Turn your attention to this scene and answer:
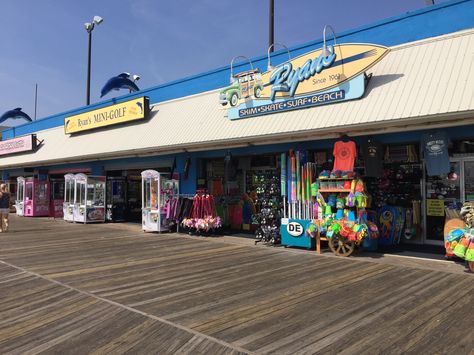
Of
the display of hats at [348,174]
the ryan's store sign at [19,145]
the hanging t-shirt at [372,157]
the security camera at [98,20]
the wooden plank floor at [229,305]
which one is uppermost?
the security camera at [98,20]

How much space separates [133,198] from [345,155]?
1176cm

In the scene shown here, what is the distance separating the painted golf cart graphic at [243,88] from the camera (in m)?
10.8

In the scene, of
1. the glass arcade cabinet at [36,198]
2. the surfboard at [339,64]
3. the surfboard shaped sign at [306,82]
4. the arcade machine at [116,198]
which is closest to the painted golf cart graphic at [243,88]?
the surfboard shaped sign at [306,82]

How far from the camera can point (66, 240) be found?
11.5m

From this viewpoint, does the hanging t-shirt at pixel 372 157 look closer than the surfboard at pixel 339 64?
No

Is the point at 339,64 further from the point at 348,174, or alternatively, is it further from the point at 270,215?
the point at 270,215

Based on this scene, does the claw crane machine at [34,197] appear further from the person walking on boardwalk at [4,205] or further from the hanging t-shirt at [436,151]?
the hanging t-shirt at [436,151]

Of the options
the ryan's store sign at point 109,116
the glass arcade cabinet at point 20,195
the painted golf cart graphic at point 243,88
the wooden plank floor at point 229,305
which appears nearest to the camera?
the wooden plank floor at point 229,305

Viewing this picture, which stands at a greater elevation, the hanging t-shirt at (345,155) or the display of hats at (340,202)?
the hanging t-shirt at (345,155)

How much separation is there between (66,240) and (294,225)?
6767mm

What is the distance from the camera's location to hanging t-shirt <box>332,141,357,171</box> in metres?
8.55

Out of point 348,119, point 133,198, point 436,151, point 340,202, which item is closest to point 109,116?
point 133,198

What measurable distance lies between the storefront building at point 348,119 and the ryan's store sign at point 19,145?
9.29m

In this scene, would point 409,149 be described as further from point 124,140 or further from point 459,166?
point 124,140
